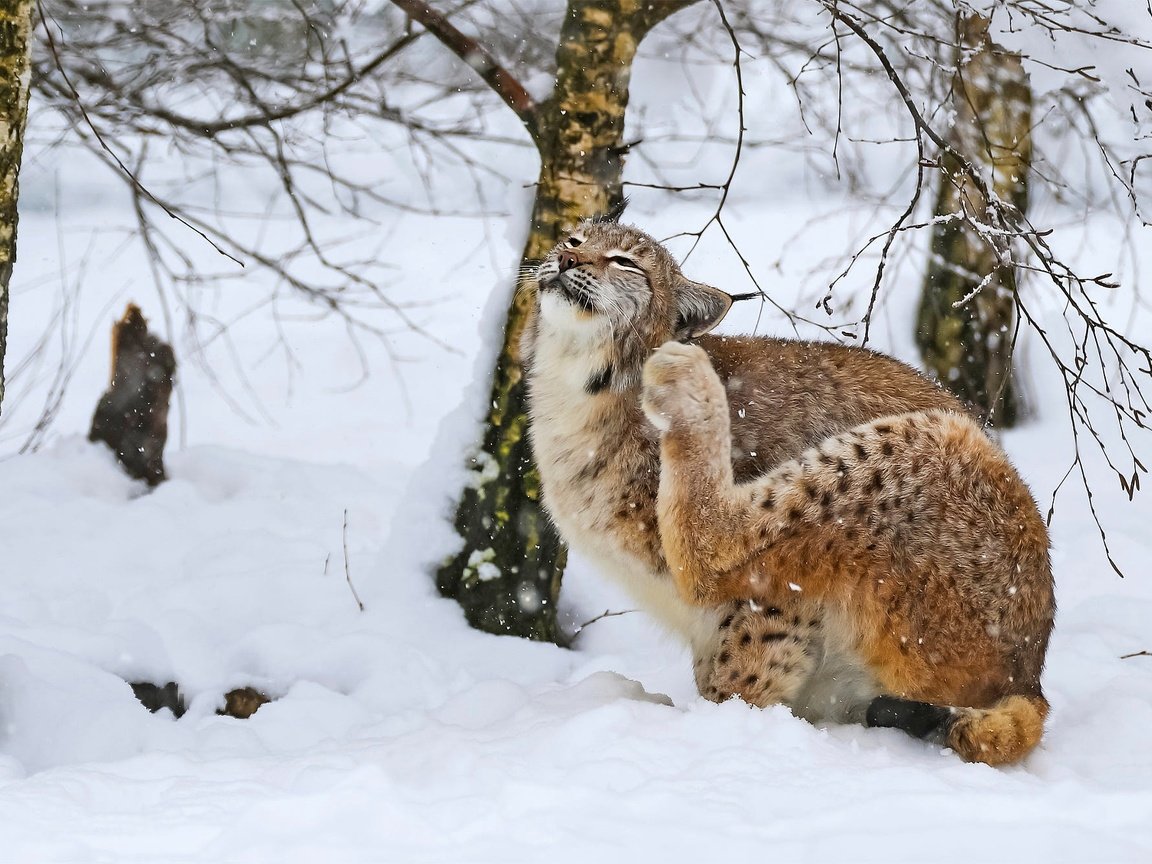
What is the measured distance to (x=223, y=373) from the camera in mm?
10461

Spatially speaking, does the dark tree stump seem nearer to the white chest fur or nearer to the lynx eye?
the white chest fur

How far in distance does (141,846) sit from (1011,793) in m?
2.03

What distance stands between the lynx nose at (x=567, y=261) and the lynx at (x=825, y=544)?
0.4 inches

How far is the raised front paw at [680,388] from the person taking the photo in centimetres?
367

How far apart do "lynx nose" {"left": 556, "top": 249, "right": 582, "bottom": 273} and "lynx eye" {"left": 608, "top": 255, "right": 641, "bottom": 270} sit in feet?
0.57

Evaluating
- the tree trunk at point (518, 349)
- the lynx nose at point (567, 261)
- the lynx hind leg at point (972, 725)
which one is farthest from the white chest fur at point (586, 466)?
the tree trunk at point (518, 349)

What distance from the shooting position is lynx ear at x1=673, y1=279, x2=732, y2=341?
4.07 metres

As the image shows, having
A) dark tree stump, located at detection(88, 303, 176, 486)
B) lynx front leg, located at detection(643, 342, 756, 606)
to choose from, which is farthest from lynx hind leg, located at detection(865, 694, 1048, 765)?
dark tree stump, located at detection(88, 303, 176, 486)

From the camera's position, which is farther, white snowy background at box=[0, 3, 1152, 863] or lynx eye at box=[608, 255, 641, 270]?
lynx eye at box=[608, 255, 641, 270]

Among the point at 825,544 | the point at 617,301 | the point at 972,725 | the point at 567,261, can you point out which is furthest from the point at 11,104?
the point at 972,725

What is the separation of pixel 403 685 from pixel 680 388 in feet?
6.41

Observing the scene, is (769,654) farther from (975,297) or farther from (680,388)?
(975,297)

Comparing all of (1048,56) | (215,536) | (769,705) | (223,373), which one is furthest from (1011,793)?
(223,373)

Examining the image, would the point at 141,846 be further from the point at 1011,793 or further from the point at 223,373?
the point at 223,373
